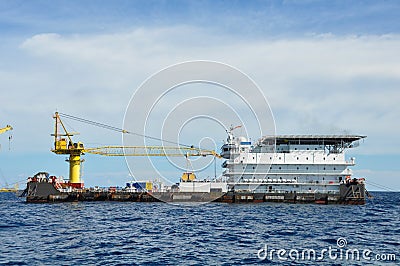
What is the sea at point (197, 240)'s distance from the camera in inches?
977

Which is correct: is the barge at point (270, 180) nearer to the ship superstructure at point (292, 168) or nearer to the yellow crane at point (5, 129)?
the ship superstructure at point (292, 168)

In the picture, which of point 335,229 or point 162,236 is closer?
point 162,236

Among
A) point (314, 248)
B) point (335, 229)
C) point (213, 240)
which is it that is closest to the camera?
point (314, 248)

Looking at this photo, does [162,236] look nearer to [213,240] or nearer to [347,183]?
[213,240]

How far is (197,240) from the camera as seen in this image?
30.9m

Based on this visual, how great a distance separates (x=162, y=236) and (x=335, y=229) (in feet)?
51.7

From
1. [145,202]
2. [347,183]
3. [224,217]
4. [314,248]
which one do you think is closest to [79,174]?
[145,202]

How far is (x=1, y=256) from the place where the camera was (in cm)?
2477

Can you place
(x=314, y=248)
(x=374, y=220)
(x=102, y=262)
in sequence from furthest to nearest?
1. (x=374, y=220)
2. (x=314, y=248)
3. (x=102, y=262)

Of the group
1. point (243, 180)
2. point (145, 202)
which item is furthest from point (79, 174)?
point (243, 180)

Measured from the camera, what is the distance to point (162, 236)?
1284 inches

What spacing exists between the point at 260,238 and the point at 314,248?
15.6 ft

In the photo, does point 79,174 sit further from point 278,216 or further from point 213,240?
point 213,240

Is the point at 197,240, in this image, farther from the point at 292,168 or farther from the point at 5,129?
the point at 5,129
